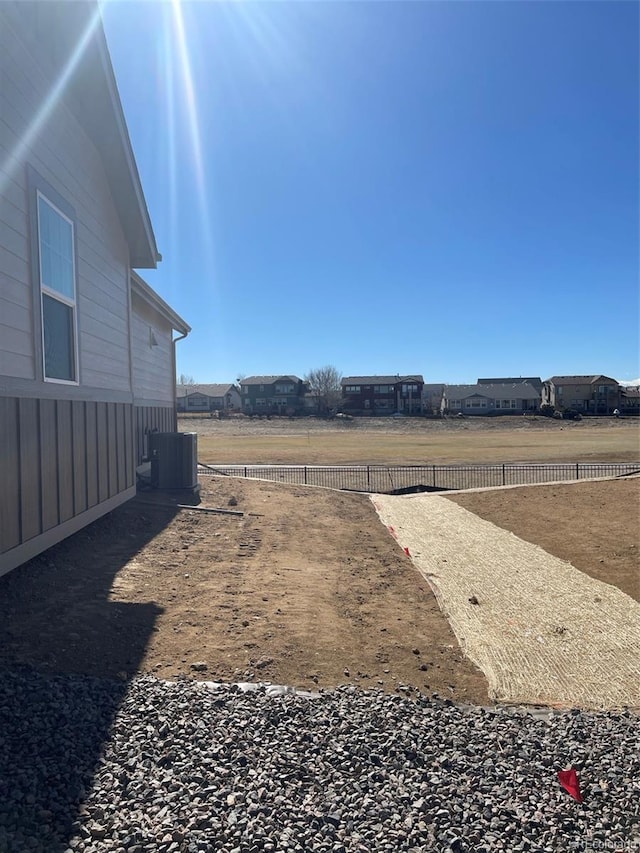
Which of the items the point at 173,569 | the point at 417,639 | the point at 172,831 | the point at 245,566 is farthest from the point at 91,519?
the point at 172,831

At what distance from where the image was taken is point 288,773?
2.98m

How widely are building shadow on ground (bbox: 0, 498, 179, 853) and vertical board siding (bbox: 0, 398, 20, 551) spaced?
1.55ft

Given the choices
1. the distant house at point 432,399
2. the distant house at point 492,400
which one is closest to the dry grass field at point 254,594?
the distant house at point 432,399

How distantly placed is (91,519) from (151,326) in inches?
296

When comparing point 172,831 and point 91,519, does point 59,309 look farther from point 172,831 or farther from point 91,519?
point 172,831

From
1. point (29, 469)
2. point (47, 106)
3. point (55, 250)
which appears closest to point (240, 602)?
point (29, 469)

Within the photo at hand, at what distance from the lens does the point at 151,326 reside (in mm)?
14031

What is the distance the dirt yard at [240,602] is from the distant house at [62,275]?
66 cm

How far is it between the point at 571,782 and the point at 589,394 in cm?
9675

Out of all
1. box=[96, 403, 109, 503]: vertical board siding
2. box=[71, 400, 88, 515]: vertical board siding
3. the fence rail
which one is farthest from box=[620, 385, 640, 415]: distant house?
box=[71, 400, 88, 515]: vertical board siding

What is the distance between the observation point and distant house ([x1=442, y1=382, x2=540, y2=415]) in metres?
86.6

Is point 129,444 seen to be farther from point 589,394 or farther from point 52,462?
point 589,394

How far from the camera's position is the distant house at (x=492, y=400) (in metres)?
86.6

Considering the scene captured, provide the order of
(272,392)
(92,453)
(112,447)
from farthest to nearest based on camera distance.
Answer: (272,392), (112,447), (92,453)
